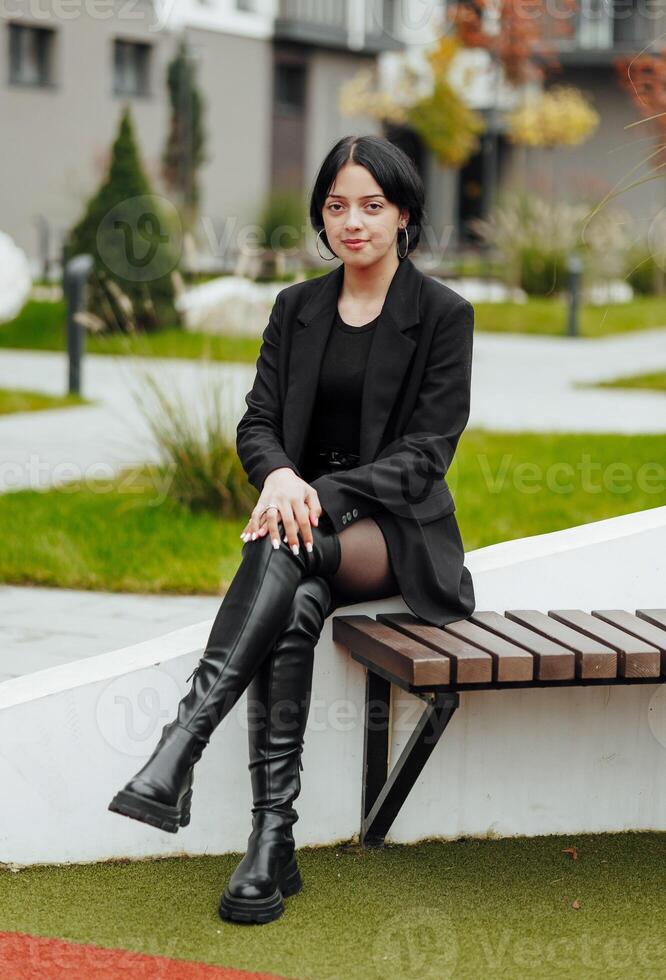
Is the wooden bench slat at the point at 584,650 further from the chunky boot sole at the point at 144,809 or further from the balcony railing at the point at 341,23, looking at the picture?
the balcony railing at the point at 341,23

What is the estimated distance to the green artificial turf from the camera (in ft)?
9.25

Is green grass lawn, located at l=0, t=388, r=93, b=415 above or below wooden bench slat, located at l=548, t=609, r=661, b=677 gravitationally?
below

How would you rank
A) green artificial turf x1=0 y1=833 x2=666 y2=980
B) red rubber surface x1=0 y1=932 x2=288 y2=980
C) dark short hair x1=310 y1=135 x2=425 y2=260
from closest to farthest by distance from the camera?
red rubber surface x1=0 y1=932 x2=288 y2=980
green artificial turf x1=0 y1=833 x2=666 y2=980
dark short hair x1=310 y1=135 x2=425 y2=260

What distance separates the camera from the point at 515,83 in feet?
Answer: 77.5

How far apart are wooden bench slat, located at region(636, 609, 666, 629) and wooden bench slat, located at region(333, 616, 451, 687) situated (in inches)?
22.0

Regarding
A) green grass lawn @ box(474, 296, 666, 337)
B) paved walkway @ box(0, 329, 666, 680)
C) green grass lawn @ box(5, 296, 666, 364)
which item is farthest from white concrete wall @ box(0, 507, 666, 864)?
green grass lawn @ box(474, 296, 666, 337)

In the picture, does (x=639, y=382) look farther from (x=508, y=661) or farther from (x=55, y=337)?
(x=508, y=661)

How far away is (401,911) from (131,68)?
25367 millimetres

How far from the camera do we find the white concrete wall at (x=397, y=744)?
3143mm

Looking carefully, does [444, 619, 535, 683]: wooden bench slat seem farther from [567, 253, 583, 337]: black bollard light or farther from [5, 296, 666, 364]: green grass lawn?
[567, 253, 583, 337]: black bollard light

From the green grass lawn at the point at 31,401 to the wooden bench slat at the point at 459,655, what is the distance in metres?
7.41

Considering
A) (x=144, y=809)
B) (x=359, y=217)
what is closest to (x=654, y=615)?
(x=359, y=217)

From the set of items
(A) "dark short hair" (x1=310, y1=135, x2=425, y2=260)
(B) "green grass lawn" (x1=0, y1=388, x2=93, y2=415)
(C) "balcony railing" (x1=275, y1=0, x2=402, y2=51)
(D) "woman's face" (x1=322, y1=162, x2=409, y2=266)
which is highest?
(C) "balcony railing" (x1=275, y1=0, x2=402, y2=51)

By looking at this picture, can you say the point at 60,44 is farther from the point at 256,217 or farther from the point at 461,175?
the point at 461,175
